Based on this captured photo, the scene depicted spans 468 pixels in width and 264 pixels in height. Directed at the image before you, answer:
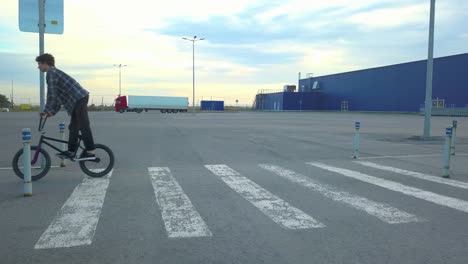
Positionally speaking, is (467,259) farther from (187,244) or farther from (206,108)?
(206,108)

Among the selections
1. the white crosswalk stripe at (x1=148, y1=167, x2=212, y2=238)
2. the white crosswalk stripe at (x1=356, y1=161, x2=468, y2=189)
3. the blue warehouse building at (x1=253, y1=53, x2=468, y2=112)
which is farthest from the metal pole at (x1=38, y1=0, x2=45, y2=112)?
the blue warehouse building at (x1=253, y1=53, x2=468, y2=112)

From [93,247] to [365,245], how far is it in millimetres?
2988

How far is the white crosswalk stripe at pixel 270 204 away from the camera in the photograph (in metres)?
5.49

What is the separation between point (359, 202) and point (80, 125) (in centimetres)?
523

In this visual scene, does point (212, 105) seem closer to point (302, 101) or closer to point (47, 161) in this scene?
point (302, 101)

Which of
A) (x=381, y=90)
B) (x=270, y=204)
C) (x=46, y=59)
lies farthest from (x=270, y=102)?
(x=270, y=204)

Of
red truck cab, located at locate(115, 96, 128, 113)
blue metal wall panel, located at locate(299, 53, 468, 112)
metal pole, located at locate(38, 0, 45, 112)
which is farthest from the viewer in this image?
red truck cab, located at locate(115, 96, 128, 113)

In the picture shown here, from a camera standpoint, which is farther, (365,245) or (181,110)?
(181,110)

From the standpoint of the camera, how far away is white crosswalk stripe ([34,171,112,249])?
4.70 m

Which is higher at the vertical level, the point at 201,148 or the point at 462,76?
the point at 462,76

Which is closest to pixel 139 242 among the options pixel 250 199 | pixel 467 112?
pixel 250 199

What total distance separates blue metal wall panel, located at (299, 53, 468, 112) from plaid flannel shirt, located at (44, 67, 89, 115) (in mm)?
58685

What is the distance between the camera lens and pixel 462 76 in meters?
56.5

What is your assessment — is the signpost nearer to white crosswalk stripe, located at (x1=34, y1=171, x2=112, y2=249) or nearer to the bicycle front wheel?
the bicycle front wheel
